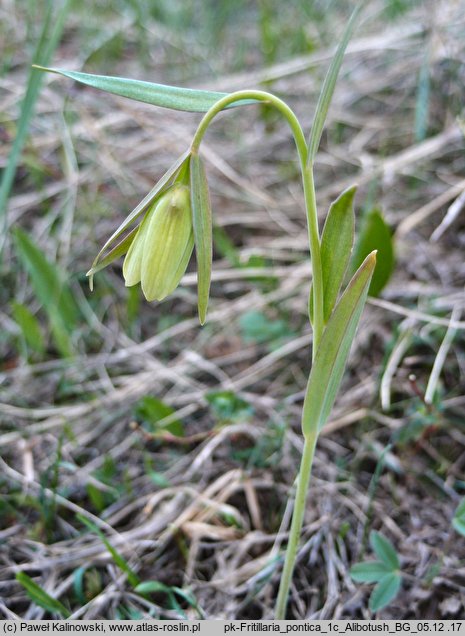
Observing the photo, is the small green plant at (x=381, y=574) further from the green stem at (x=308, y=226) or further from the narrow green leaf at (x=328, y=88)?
the narrow green leaf at (x=328, y=88)

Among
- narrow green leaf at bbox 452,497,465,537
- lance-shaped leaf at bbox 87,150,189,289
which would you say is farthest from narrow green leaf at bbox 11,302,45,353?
narrow green leaf at bbox 452,497,465,537

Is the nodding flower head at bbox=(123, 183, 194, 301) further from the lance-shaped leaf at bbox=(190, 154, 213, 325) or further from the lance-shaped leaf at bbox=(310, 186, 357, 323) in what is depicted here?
the lance-shaped leaf at bbox=(310, 186, 357, 323)

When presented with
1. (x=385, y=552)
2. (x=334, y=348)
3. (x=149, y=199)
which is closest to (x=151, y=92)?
(x=149, y=199)

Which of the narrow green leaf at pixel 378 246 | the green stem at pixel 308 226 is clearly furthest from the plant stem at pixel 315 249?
the narrow green leaf at pixel 378 246

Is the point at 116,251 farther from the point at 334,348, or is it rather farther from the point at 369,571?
the point at 369,571

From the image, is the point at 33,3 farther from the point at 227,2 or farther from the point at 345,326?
the point at 345,326
